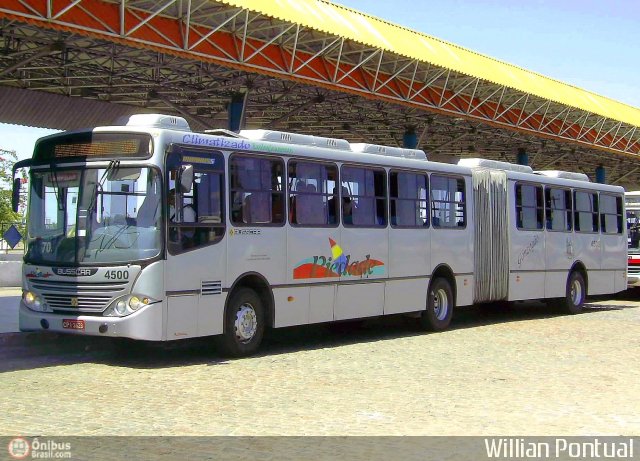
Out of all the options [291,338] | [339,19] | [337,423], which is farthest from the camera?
[339,19]

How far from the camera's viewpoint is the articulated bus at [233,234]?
37.0 ft

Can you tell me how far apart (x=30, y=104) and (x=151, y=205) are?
15.6 m

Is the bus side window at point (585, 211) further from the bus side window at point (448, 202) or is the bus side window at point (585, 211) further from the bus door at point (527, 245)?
the bus side window at point (448, 202)

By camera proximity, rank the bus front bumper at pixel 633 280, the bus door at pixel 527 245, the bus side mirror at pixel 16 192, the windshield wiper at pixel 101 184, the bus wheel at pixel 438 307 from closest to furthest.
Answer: the windshield wiper at pixel 101 184
the bus side mirror at pixel 16 192
the bus wheel at pixel 438 307
the bus door at pixel 527 245
the bus front bumper at pixel 633 280

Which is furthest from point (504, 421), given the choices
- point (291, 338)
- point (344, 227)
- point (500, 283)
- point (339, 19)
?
point (339, 19)

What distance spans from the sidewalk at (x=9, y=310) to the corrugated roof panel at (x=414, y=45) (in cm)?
706

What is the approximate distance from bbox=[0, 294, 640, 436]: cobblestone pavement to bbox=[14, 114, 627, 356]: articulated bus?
2.19 ft

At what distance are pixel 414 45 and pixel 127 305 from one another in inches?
587

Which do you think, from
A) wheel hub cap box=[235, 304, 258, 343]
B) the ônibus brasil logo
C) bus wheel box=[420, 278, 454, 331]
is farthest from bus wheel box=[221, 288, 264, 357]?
the ônibus brasil logo

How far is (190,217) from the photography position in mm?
11633

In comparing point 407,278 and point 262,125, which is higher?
point 262,125

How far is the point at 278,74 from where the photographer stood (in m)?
19.8

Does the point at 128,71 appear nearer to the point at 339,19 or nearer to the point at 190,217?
the point at 339,19

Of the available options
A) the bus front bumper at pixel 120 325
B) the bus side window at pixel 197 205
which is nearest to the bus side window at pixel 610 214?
the bus side window at pixel 197 205
